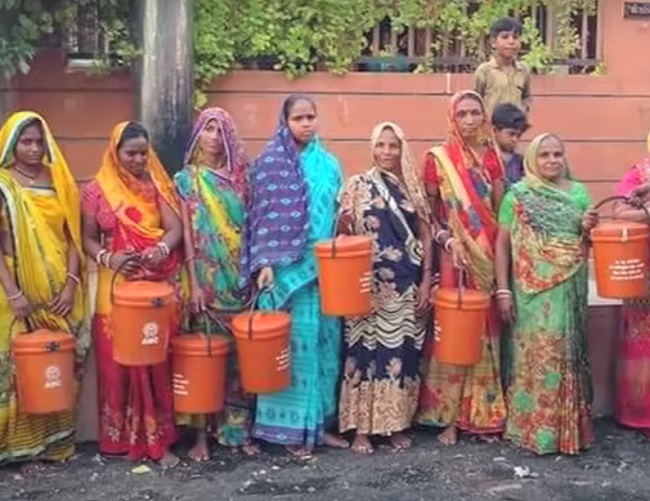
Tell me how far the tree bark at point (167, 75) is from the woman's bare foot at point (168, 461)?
75.4 inches

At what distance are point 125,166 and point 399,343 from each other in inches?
58.3

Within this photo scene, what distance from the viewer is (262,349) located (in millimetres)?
4801

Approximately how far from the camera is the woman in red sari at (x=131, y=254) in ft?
16.4

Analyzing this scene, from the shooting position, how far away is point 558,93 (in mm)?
7520

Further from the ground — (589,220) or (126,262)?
(589,220)

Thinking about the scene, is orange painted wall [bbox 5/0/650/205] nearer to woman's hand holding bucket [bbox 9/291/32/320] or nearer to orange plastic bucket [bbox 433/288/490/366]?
woman's hand holding bucket [bbox 9/291/32/320]

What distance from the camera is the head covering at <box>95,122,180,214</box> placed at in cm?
501

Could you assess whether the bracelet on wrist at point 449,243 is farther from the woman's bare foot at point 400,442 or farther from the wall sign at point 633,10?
the wall sign at point 633,10

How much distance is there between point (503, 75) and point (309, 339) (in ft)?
7.42

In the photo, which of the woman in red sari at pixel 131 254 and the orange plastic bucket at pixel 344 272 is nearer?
the orange plastic bucket at pixel 344 272

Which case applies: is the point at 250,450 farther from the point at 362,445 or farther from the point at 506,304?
the point at 506,304

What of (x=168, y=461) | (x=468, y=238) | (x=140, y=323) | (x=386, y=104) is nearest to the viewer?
(x=140, y=323)

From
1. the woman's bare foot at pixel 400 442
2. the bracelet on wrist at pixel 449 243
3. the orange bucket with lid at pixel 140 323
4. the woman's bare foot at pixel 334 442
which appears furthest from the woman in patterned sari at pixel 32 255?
the bracelet on wrist at pixel 449 243

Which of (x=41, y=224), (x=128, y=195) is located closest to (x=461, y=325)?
(x=128, y=195)
